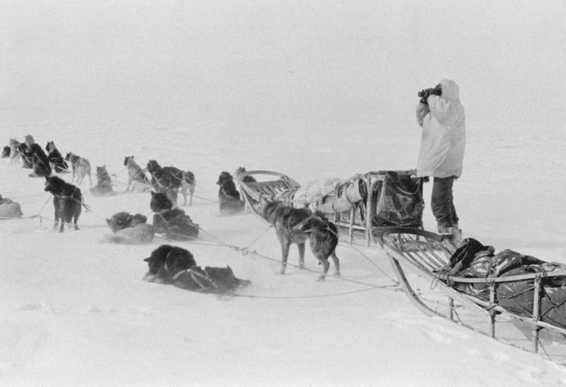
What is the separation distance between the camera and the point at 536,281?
10.6 feet

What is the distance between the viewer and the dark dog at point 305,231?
15.4ft

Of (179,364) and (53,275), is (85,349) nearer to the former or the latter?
(179,364)

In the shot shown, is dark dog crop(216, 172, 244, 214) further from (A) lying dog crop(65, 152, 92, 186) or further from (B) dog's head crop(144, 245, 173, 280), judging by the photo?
(B) dog's head crop(144, 245, 173, 280)

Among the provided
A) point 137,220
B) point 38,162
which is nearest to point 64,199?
point 137,220

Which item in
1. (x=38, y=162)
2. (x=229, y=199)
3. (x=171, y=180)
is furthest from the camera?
(x=38, y=162)

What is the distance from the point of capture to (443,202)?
5.28 m

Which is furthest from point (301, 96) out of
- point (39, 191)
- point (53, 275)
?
point (53, 275)

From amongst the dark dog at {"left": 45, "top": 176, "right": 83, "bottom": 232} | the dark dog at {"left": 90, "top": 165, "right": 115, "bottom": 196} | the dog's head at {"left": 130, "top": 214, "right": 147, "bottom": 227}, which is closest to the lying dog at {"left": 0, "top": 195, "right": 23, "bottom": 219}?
the dark dog at {"left": 45, "top": 176, "right": 83, "bottom": 232}

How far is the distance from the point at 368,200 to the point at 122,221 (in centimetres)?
251

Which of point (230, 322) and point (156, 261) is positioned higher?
point (156, 261)

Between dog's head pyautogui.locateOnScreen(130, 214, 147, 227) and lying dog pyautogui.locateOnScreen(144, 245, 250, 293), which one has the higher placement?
dog's head pyautogui.locateOnScreen(130, 214, 147, 227)

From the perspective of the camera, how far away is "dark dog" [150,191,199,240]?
616 cm

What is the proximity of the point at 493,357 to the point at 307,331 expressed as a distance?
1.06 m

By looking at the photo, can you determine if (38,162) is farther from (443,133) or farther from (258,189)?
(443,133)
